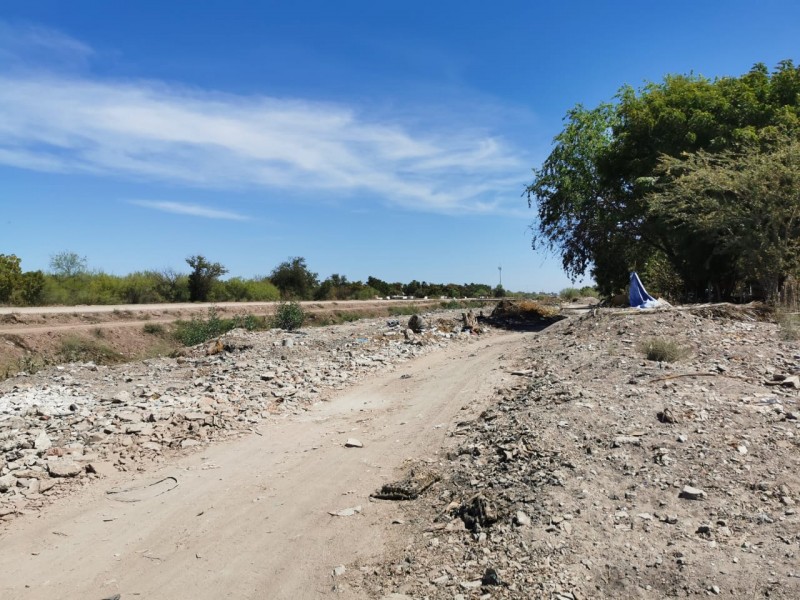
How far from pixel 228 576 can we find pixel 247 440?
331 centimetres

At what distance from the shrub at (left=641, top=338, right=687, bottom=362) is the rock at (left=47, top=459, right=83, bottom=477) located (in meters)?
7.69

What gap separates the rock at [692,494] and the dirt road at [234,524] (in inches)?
85.1

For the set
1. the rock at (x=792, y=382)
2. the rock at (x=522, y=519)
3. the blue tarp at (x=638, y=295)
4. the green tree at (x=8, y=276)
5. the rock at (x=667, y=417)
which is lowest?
the rock at (x=522, y=519)

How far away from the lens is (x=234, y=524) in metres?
4.96

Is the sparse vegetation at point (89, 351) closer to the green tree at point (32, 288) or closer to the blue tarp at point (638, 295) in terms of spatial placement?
the green tree at point (32, 288)

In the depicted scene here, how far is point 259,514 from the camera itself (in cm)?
514

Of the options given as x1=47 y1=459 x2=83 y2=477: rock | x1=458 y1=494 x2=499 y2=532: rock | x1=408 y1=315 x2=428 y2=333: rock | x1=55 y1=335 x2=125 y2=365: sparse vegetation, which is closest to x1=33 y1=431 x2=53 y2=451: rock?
x1=47 y1=459 x2=83 y2=477: rock

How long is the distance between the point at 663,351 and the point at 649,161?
13027 mm

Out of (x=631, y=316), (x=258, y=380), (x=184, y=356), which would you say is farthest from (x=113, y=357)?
(x=631, y=316)

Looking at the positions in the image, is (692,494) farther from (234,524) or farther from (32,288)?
(32,288)

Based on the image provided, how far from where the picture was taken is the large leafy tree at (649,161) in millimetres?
17375

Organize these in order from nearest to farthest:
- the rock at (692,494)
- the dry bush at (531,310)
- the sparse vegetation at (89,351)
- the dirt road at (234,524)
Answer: the dirt road at (234,524), the rock at (692,494), the sparse vegetation at (89,351), the dry bush at (531,310)

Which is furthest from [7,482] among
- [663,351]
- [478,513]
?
[663,351]

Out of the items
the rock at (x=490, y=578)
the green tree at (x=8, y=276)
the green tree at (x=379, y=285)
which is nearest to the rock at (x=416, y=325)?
the rock at (x=490, y=578)
